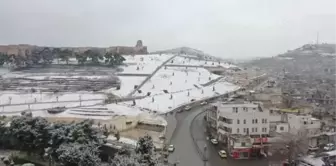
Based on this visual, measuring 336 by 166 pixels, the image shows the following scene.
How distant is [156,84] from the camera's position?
142 ft

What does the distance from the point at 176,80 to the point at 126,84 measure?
678 centimetres

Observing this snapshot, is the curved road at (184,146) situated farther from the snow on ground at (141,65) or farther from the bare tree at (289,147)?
the snow on ground at (141,65)

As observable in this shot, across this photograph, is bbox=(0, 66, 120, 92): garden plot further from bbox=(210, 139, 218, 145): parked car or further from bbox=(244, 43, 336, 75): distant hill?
bbox=(244, 43, 336, 75): distant hill

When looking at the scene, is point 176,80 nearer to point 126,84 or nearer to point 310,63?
point 126,84

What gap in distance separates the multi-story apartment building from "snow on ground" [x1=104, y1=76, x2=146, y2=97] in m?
16.5

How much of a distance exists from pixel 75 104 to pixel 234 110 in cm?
1508

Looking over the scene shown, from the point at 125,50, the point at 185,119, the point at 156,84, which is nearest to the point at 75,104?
the point at 185,119

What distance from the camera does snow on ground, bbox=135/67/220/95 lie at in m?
41.1

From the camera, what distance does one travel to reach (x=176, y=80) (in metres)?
46.5

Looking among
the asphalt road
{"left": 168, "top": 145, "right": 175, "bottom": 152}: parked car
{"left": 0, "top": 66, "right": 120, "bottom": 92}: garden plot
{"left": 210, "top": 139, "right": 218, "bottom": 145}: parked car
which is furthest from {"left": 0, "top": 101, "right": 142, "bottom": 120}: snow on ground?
{"left": 0, "top": 66, "right": 120, "bottom": 92}: garden plot

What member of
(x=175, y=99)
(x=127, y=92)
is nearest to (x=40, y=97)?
(x=127, y=92)

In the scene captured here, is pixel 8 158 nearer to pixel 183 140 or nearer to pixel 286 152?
pixel 183 140

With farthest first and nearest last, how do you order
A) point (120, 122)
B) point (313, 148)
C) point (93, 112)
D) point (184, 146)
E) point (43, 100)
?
1. point (43, 100)
2. point (93, 112)
3. point (120, 122)
4. point (184, 146)
5. point (313, 148)

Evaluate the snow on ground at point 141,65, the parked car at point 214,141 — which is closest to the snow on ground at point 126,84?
the snow on ground at point 141,65
